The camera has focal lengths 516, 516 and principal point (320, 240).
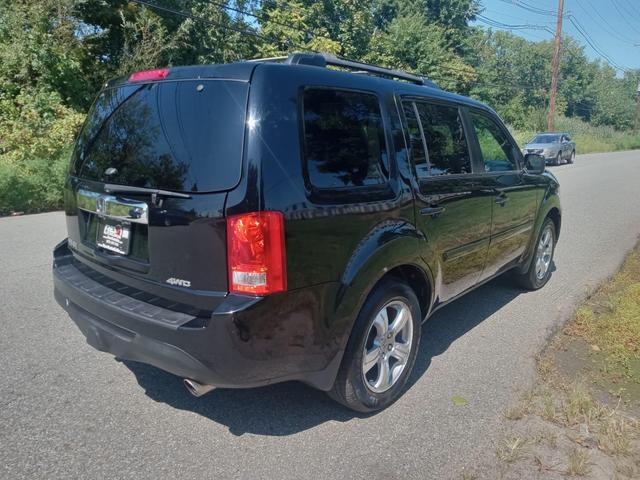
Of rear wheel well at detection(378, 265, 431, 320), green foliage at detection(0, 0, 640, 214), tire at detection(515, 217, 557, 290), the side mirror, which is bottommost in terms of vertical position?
tire at detection(515, 217, 557, 290)

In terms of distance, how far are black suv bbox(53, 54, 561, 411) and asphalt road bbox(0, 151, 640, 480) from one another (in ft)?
0.97

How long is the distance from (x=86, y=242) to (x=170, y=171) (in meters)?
0.97

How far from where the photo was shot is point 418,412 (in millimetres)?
3232

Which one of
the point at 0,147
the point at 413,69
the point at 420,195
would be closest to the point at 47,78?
the point at 0,147

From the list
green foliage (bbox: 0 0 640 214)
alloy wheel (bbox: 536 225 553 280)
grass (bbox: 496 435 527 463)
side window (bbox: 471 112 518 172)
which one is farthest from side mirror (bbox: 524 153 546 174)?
green foliage (bbox: 0 0 640 214)

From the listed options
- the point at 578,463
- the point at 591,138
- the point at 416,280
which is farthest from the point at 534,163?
the point at 591,138

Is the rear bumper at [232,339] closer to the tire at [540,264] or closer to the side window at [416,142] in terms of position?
the side window at [416,142]

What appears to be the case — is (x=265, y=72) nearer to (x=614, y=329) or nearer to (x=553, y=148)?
(x=614, y=329)

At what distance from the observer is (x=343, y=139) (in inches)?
112

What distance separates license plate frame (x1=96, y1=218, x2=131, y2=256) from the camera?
9.18 feet

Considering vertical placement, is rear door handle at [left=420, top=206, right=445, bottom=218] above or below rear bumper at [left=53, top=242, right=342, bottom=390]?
above

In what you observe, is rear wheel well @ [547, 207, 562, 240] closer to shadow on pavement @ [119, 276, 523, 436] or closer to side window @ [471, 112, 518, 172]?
side window @ [471, 112, 518, 172]

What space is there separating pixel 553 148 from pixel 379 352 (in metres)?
25.0

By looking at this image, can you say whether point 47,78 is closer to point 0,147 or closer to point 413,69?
point 0,147
